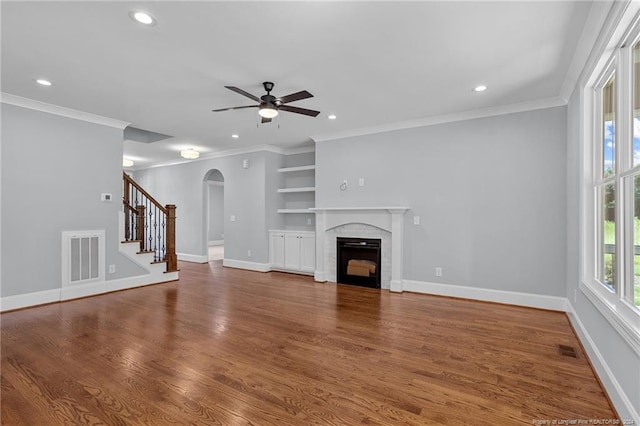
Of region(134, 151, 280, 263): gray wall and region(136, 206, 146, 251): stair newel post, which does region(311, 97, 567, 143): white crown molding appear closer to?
region(134, 151, 280, 263): gray wall

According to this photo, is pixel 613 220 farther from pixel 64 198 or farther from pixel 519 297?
pixel 64 198

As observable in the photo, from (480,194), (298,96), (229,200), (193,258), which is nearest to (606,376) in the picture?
(480,194)

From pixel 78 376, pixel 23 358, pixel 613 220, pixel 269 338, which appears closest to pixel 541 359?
pixel 613 220

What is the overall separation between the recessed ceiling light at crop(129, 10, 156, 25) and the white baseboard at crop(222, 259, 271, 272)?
5048 mm

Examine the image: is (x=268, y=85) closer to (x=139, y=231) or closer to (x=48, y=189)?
(x=48, y=189)

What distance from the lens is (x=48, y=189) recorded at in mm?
4402

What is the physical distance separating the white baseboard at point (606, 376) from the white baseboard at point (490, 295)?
0.88 meters

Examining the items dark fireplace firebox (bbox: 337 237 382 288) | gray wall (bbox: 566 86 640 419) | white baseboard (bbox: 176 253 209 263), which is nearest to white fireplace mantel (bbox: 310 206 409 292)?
dark fireplace firebox (bbox: 337 237 382 288)

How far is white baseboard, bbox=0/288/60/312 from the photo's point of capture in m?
4.02

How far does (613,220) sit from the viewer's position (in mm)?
2350

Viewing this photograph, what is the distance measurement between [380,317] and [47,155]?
4.90 meters

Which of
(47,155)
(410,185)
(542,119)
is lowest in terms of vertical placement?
(410,185)

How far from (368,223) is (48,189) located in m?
4.66

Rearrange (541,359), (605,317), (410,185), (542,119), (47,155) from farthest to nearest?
(410,185)
(47,155)
(542,119)
(541,359)
(605,317)
